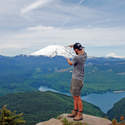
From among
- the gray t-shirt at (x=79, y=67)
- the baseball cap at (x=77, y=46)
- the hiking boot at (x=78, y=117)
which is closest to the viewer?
the gray t-shirt at (x=79, y=67)

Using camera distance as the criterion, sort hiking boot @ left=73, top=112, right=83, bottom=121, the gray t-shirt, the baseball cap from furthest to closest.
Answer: hiking boot @ left=73, top=112, right=83, bottom=121 → the baseball cap → the gray t-shirt

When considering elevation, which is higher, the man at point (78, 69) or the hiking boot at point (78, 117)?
the man at point (78, 69)

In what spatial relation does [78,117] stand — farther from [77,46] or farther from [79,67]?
[77,46]

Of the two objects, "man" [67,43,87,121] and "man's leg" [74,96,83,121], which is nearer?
"man" [67,43,87,121]

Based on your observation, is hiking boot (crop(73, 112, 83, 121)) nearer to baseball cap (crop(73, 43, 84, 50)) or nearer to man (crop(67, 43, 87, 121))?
man (crop(67, 43, 87, 121))

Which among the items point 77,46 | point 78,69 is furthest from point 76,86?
point 77,46

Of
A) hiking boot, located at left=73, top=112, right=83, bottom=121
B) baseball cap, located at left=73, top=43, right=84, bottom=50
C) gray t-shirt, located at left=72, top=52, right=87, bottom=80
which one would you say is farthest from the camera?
hiking boot, located at left=73, top=112, right=83, bottom=121

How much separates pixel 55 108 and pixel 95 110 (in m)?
43.4

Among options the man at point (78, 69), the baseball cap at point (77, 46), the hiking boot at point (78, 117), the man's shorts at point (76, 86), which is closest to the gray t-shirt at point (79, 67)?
the man at point (78, 69)

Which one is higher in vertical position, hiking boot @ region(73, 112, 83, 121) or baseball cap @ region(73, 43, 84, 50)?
baseball cap @ region(73, 43, 84, 50)

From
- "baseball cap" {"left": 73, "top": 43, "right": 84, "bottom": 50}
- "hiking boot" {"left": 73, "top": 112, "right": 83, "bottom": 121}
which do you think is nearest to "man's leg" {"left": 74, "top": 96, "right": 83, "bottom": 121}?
"hiking boot" {"left": 73, "top": 112, "right": 83, "bottom": 121}

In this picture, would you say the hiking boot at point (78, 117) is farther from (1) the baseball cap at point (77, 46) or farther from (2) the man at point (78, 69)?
(1) the baseball cap at point (77, 46)

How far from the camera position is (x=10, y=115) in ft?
23.8

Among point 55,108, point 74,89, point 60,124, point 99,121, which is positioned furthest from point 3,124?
Answer: point 55,108
